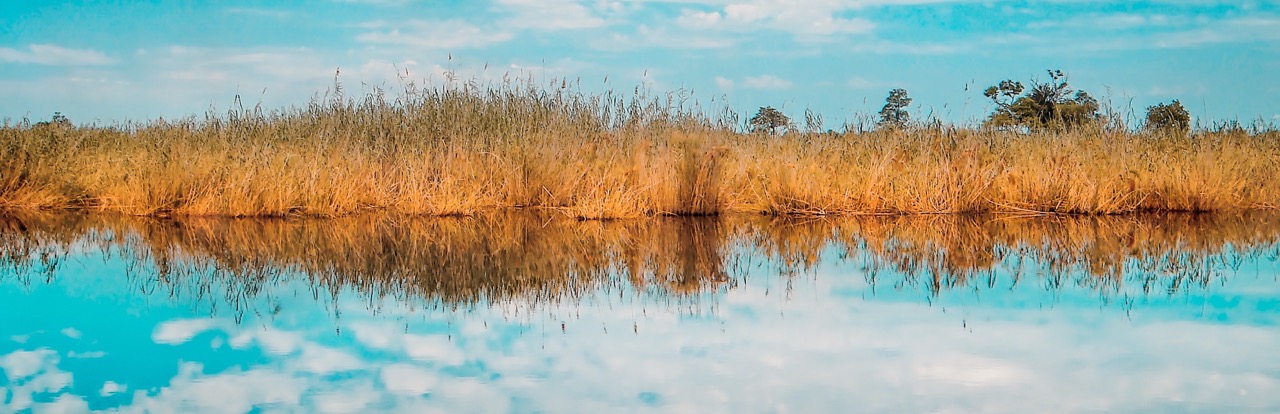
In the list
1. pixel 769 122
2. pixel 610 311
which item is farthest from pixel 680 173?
pixel 610 311

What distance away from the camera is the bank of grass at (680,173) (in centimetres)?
1041

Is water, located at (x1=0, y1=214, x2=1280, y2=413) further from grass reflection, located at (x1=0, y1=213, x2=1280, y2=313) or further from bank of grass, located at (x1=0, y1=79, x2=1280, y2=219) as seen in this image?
bank of grass, located at (x1=0, y1=79, x2=1280, y2=219)

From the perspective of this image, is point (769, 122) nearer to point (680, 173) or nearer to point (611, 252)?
point (680, 173)

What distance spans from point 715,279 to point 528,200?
5329mm

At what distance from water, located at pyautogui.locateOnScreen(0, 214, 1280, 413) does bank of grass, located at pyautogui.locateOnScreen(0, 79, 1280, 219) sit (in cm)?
153

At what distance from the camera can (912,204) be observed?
10.5 meters

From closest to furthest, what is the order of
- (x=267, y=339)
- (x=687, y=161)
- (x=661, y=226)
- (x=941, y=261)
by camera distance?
(x=267, y=339) → (x=941, y=261) → (x=661, y=226) → (x=687, y=161)

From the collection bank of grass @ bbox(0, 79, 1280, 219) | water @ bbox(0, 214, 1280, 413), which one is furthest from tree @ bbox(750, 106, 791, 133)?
water @ bbox(0, 214, 1280, 413)

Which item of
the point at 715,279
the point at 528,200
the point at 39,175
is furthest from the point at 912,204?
the point at 39,175

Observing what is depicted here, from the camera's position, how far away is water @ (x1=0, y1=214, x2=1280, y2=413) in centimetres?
351

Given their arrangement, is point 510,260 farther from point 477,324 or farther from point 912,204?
point 912,204

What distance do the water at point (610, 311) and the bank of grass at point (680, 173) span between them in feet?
5.03

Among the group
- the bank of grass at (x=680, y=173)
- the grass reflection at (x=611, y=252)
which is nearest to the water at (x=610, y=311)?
the grass reflection at (x=611, y=252)

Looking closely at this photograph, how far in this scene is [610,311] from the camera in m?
4.99
